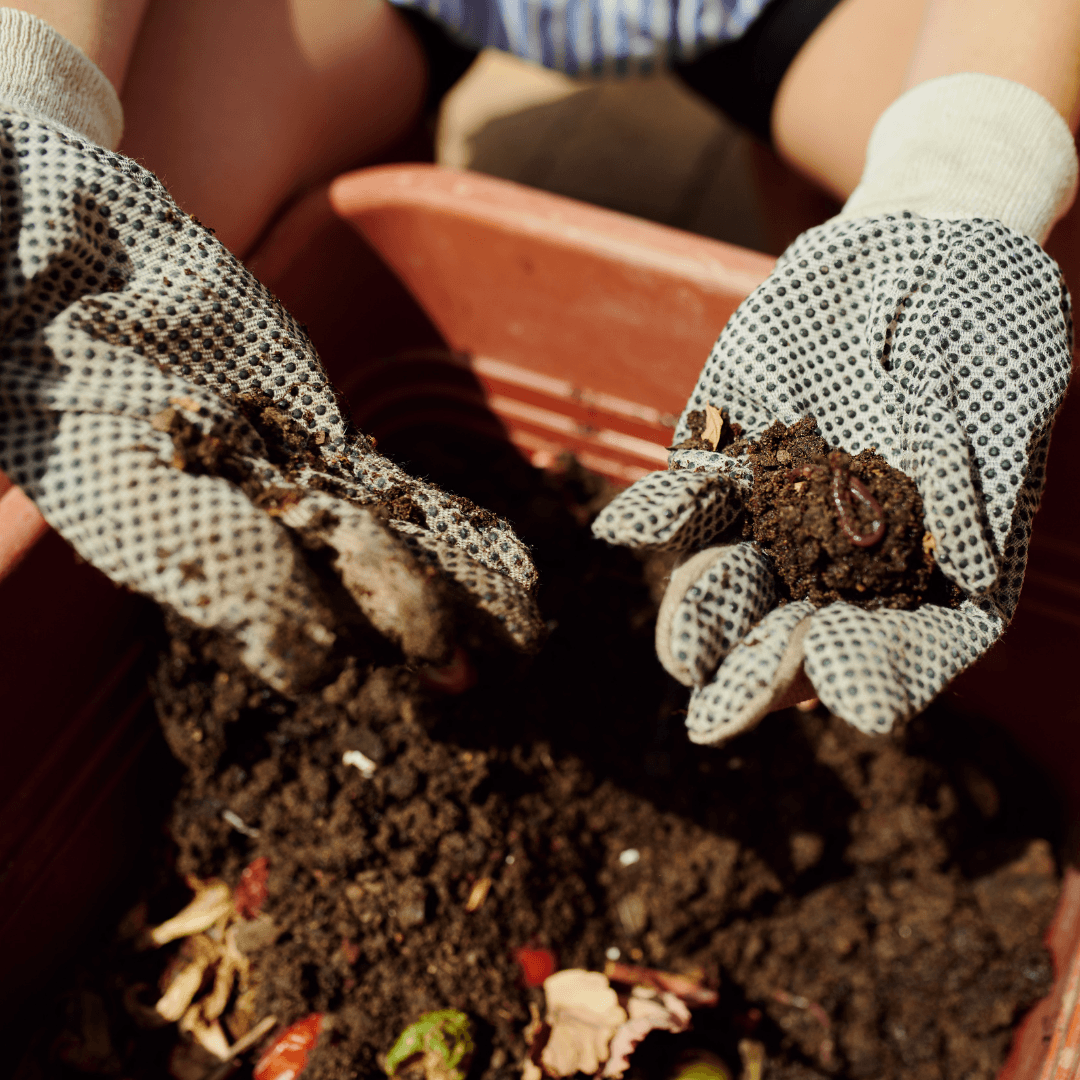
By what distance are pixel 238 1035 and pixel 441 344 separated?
1.43 m

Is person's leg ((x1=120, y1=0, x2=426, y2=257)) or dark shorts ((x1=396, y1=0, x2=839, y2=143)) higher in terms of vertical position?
dark shorts ((x1=396, y1=0, x2=839, y2=143))

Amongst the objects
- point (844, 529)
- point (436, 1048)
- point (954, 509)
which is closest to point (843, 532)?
point (844, 529)

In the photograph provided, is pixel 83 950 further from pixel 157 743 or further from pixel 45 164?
pixel 45 164

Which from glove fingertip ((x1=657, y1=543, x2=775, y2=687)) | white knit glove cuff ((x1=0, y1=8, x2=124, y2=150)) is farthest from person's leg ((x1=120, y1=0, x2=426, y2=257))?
glove fingertip ((x1=657, y1=543, x2=775, y2=687))

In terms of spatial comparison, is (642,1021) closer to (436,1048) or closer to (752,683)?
(436,1048)

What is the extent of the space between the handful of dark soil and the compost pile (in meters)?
0.54

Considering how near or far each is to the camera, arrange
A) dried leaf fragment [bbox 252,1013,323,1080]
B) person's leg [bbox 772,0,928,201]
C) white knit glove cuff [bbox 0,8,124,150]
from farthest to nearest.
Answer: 1. person's leg [bbox 772,0,928,201]
2. dried leaf fragment [bbox 252,1013,323,1080]
3. white knit glove cuff [bbox 0,8,124,150]

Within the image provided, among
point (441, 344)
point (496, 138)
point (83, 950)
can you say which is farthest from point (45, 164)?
point (496, 138)

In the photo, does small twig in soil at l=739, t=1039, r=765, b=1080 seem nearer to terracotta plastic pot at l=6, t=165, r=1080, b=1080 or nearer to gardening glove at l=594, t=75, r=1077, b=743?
terracotta plastic pot at l=6, t=165, r=1080, b=1080

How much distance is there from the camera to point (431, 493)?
3.34 feet

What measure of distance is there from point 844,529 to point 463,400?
1.12 meters

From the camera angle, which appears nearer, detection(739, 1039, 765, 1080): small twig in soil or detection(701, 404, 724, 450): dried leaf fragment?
detection(701, 404, 724, 450): dried leaf fragment

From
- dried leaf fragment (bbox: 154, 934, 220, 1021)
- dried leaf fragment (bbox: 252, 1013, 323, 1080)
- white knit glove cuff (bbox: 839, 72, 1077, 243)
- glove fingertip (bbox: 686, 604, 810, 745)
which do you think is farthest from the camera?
dried leaf fragment (bbox: 154, 934, 220, 1021)

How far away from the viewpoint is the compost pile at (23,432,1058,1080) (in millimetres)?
1314
